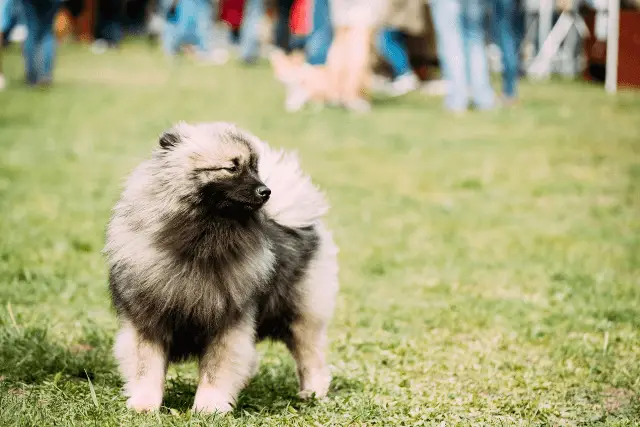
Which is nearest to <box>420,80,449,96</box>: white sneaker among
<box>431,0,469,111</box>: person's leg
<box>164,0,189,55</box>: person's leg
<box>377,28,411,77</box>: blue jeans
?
<box>377,28,411,77</box>: blue jeans

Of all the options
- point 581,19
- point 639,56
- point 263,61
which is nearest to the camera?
point 639,56

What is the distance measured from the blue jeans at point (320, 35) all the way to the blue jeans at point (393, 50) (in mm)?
2601

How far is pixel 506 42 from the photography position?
48.3 feet

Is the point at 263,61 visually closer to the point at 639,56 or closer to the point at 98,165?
the point at 639,56

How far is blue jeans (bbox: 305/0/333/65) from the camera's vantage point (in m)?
14.4

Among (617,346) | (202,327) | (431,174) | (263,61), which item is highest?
(202,327)

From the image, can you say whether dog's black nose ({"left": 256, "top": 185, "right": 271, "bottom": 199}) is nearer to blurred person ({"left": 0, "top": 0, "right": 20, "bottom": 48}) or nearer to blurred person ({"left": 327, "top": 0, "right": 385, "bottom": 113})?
blurred person ({"left": 327, "top": 0, "right": 385, "bottom": 113})

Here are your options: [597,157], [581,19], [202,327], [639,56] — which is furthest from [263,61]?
[202,327]

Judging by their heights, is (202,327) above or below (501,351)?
above

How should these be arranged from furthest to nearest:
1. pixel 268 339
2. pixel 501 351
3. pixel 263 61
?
pixel 263 61 < pixel 501 351 < pixel 268 339

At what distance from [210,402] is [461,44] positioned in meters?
10.4

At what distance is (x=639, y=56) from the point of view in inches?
684

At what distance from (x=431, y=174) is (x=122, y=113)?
16.6 ft

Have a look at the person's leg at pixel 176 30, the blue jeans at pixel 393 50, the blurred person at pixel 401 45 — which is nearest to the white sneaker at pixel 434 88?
the blurred person at pixel 401 45
